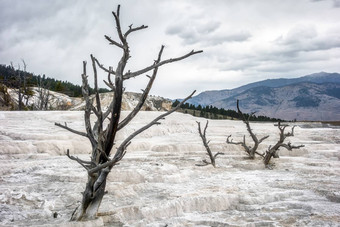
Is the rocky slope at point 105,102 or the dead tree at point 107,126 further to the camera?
the rocky slope at point 105,102

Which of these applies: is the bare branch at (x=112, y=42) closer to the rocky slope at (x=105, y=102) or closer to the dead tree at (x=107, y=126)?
the dead tree at (x=107, y=126)

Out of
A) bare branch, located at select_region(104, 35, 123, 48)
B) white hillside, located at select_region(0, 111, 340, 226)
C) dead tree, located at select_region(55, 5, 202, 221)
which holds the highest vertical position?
bare branch, located at select_region(104, 35, 123, 48)

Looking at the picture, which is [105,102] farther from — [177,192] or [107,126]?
[107,126]

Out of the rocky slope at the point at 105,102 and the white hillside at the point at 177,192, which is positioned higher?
the rocky slope at the point at 105,102

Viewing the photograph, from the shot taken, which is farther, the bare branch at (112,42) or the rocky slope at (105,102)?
the rocky slope at (105,102)

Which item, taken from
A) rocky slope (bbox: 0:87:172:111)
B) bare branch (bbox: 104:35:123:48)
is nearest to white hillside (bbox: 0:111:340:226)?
bare branch (bbox: 104:35:123:48)

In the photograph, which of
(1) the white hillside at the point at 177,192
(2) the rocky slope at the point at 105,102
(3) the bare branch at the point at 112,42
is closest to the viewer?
(3) the bare branch at the point at 112,42

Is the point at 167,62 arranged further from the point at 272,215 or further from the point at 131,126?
the point at 131,126

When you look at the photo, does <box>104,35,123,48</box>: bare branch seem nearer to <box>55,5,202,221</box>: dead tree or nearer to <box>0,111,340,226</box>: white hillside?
<box>55,5,202,221</box>: dead tree

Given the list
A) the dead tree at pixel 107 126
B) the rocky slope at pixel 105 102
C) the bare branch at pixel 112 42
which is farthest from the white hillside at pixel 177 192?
the rocky slope at pixel 105 102

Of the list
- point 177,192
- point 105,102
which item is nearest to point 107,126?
point 177,192

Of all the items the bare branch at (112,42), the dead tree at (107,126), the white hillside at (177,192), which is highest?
the bare branch at (112,42)

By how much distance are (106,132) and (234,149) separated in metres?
Answer: 12.7

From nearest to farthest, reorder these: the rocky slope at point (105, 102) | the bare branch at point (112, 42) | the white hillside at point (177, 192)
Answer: the bare branch at point (112, 42) → the white hillside at point (177, 192) → the rocky slope at point (105, 102)
